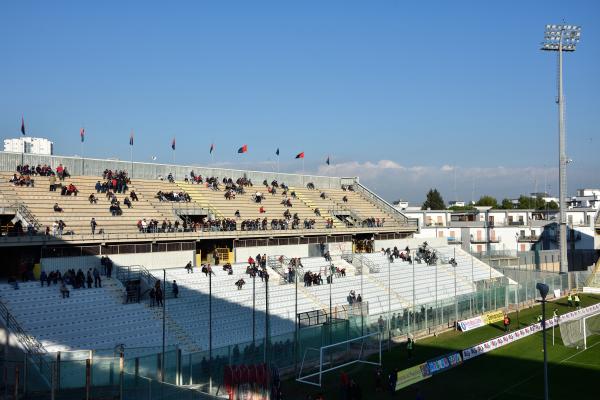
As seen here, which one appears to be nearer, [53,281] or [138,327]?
[138,327]

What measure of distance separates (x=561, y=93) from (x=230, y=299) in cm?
4373

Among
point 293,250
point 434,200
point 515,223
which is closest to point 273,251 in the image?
point 293,250

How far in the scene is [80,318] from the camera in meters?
34.6

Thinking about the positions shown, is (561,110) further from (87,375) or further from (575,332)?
(87,375)

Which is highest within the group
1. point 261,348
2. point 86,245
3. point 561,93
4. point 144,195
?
point 561,93

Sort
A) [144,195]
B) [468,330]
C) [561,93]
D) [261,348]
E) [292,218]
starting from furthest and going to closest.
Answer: [561,93] < [292,218] < [144,195] < [468,330] < [261,348]

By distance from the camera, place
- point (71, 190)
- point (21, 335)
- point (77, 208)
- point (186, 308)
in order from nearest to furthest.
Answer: point (21, 335)
point (186, 308)
point (77, 208)
point (71, 190)

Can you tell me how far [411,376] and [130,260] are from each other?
862 inches

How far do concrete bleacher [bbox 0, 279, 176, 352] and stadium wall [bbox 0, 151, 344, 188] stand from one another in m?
14.6

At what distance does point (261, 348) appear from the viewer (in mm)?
30250

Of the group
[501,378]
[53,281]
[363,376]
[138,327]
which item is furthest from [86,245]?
[501,378]

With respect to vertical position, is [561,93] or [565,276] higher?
[561,93]

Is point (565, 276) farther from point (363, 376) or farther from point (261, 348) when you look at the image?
point (261, 348)

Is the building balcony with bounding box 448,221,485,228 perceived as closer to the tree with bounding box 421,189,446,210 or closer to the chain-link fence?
the chain-link fence
